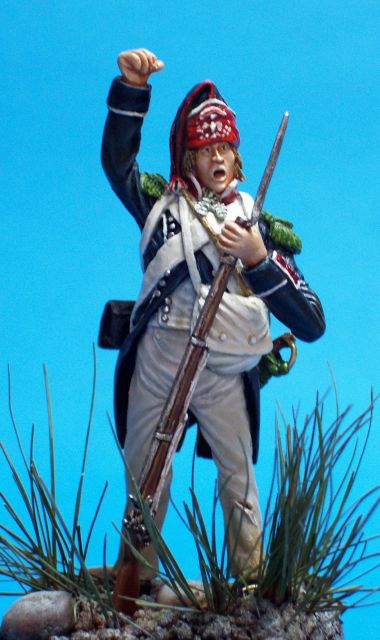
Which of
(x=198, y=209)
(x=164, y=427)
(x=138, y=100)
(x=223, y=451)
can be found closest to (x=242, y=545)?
(x=223, y=451)

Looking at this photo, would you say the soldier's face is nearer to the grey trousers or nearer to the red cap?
the red cap

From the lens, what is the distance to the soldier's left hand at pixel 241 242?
2398 mm

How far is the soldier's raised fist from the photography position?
2.47 m

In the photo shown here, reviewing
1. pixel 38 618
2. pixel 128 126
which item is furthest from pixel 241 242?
pixel 38 618

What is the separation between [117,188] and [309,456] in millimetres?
802

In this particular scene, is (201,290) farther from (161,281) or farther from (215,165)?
(215,165)

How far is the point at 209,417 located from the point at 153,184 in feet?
1.89

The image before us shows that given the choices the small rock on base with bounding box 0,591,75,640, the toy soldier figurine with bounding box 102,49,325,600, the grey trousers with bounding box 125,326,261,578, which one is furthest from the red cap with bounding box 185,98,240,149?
the small rock on base with bounding box 0,591,75,640

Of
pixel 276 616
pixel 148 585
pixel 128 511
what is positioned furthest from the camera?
pixel 148 585

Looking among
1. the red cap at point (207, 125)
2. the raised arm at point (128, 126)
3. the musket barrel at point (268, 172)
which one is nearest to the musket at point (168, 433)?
the musket barrel at point (268, 172)

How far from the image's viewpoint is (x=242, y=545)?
253 centimetres

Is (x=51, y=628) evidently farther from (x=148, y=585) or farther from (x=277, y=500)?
(x=277, y=500)

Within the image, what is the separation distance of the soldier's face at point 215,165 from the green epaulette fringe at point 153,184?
0.09 meters

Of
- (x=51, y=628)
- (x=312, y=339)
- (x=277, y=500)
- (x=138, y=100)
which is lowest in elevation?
(x=51, y=628)
